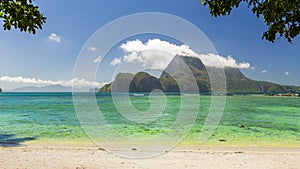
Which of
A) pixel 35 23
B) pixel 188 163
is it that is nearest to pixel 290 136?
pixel 188 163

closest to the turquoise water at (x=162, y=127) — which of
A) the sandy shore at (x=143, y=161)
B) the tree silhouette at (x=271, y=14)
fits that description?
the sandy shore at (x=143, y=161)

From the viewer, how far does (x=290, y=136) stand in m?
19.7

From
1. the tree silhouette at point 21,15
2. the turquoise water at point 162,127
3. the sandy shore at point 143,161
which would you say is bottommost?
the turquoise water at point 162,127

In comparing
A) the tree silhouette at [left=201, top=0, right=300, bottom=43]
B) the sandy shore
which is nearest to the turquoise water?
the sandy shore

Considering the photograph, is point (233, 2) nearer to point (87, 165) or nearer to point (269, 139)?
point (87, 165)

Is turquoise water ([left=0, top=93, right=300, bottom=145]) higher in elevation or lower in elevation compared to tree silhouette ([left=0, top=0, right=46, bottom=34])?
lower

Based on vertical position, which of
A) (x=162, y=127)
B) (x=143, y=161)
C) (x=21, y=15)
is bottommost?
(x=162, y=127)

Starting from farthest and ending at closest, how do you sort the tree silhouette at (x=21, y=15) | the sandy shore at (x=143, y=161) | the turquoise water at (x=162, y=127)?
1. the turquoise water at (x=162, y=127)
2. the sandy shore at (x=143, y=161)
3. the tree silhouette at (x=21, y=15)

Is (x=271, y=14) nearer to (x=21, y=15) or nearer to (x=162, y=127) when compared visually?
(x=21, y=15)

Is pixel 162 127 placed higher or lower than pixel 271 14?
lower

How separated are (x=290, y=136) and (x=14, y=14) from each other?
68.0 feet

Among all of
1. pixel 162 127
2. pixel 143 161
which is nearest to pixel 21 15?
pixel 143 161

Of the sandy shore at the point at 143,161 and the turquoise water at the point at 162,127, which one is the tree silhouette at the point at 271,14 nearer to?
the sandy shore at the point at 143,161

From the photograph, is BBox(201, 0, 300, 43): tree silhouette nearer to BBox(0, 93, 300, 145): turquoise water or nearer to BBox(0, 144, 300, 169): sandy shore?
BBox(0, 144, 300, 169): sandy shore
